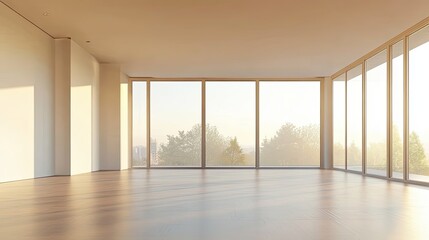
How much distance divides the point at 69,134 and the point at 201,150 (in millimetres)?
5518

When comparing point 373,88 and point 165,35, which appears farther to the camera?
point 373,88

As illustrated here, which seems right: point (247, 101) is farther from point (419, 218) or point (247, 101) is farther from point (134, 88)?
point (419, 218)

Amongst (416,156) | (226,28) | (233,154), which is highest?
(226,28)

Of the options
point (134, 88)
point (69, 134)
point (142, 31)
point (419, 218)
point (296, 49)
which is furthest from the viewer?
point (134, 88)

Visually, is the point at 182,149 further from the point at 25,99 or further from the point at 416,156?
the point at 416,156

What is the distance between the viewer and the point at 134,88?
574 inches

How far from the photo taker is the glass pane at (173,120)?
14641 mm

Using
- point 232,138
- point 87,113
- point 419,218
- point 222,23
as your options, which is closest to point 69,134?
point 87,113

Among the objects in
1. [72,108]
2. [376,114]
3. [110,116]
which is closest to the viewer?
[72,108]

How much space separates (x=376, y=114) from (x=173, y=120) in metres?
6.22

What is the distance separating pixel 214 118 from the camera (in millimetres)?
14766

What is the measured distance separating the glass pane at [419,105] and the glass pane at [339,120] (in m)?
4.62

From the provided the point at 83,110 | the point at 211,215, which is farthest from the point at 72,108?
the point at 211,215

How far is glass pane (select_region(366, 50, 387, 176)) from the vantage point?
9.97 metres
